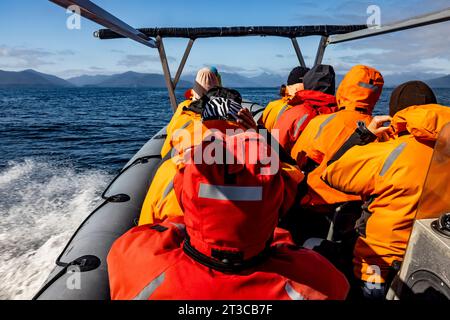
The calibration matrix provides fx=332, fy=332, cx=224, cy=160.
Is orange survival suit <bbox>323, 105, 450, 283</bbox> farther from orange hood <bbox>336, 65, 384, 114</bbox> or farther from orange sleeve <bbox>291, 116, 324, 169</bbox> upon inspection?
orange hood <bbox>336, 65, 384, 114</bbox>

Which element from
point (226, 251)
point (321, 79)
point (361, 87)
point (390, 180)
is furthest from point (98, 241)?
point (321, 79)

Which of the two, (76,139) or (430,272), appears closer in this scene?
(430,272)

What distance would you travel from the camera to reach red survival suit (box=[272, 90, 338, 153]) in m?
2.96

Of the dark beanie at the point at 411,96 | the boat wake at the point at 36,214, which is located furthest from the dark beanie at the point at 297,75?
the boat wake at the point at 36,214

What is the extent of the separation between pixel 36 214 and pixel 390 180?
17.1 ft

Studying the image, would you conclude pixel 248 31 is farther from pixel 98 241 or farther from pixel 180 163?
pixel 180 163

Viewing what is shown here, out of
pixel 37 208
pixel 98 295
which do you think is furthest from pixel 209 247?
pixel 37 208

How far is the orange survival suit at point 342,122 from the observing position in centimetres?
236

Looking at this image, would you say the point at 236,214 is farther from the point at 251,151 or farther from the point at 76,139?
the point at 76,139

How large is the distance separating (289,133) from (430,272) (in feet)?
6.44

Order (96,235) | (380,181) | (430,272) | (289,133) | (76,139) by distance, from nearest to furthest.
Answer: (430,272)
(380,181)
(96,235)
(289,133)
(76,139)

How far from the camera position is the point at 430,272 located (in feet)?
3.85

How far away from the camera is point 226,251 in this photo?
41.8 inches

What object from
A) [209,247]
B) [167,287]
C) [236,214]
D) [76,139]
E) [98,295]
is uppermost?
[236,214]
